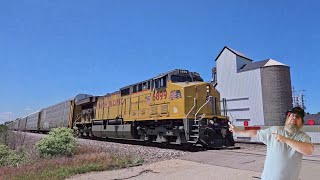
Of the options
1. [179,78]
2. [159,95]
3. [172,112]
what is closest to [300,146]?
[172,112]

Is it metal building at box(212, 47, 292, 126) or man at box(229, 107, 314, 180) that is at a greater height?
metal building at box(212, 47, 292, 126)

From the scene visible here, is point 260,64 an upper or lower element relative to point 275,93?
upper

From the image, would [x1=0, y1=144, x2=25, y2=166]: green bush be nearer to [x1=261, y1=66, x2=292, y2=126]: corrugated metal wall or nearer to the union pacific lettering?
the union pacific lettering

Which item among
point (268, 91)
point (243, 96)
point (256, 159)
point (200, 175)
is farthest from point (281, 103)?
point (200, 175)

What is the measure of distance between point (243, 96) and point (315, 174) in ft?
84.4

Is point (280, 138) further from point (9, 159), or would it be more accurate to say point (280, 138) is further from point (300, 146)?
point (9, 159)

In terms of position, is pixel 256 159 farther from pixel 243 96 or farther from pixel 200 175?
pixel 243 96

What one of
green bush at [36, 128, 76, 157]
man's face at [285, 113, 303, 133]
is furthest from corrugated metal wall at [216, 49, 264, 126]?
man's face at [285, 113, 303, 133]

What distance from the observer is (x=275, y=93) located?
3088 cm

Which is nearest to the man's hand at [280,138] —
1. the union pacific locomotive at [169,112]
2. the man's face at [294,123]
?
the man's face at [294,123]

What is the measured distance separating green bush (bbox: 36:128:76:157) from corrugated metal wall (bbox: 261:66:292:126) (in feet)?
75.9

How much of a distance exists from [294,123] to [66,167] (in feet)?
23.5

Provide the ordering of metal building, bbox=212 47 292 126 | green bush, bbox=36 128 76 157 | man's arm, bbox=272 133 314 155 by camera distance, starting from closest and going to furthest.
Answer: man's arm, bbox=272 133 314 155, green bush, bbox=36 128 76 157, metal building, bbox=212 47 292 126

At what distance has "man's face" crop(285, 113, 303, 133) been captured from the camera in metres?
3.16
